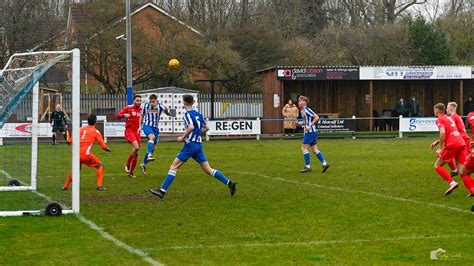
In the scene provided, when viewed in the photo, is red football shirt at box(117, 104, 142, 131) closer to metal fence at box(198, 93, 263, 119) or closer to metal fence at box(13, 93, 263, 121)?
metal fence at box(13, 93, 263, 121)

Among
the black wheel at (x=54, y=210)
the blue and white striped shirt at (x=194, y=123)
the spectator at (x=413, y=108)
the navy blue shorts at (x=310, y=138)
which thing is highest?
the spectator at (x=413, y=108)

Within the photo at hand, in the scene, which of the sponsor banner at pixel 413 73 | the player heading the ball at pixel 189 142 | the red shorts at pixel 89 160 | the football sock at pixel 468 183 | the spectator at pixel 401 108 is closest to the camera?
the football sock at pixel 468 183

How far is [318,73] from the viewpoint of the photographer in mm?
42906

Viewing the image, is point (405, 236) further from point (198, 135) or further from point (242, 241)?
point (198, 135)

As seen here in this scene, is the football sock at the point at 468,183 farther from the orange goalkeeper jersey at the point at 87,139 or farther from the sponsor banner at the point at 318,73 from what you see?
the sponsor banner at the point at 318,73

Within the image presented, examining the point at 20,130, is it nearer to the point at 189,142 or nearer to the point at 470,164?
the point at 189,142

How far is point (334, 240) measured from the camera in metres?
10.7

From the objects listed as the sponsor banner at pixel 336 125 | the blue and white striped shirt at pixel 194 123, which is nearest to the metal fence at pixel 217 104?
the sponsor banner at pixel 336 125

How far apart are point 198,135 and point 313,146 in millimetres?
6350

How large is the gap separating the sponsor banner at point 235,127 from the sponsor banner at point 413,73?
7096 mm

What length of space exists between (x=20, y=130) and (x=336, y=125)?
19.2 metres

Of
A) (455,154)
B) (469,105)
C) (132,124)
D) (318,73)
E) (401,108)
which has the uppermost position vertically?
(318,73)

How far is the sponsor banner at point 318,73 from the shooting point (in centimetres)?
4234

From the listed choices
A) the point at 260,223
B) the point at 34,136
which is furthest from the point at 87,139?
the point at 260,223
